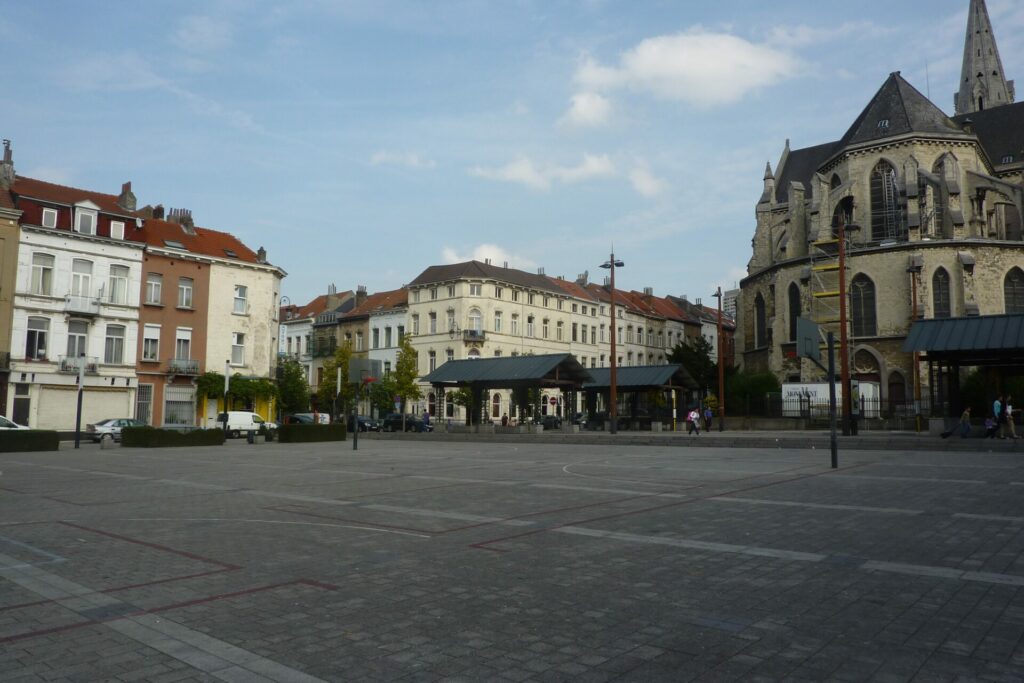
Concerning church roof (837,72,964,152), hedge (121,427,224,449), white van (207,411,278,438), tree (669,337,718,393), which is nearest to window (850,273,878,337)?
church roof (837,72,964,152)

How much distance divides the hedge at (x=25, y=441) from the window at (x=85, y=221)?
16422 mm

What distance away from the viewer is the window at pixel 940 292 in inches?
1850

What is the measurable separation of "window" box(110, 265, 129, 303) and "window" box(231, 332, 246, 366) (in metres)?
6.89

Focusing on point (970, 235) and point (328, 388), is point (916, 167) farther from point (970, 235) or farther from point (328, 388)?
point (328, 388)

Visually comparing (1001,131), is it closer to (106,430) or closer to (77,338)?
(106,430)

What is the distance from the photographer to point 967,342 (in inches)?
1006

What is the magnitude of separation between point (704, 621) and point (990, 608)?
2093 millimetres

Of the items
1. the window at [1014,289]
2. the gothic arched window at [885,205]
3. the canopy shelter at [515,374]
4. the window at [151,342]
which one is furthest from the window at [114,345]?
the window at [1014,289]

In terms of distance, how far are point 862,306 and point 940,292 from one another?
184 inches

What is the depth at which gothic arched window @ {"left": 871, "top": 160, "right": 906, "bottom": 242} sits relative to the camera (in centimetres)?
5016

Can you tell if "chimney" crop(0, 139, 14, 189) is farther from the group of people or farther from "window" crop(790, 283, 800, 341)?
"window" crop(790, 283, 800, 341)

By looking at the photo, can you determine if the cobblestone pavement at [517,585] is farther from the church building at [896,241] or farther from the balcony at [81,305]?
the church building at [896,241]

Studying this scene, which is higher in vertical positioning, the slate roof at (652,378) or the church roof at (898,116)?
the church roof at (898,116)

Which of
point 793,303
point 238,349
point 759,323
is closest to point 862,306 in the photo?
point 793,303
